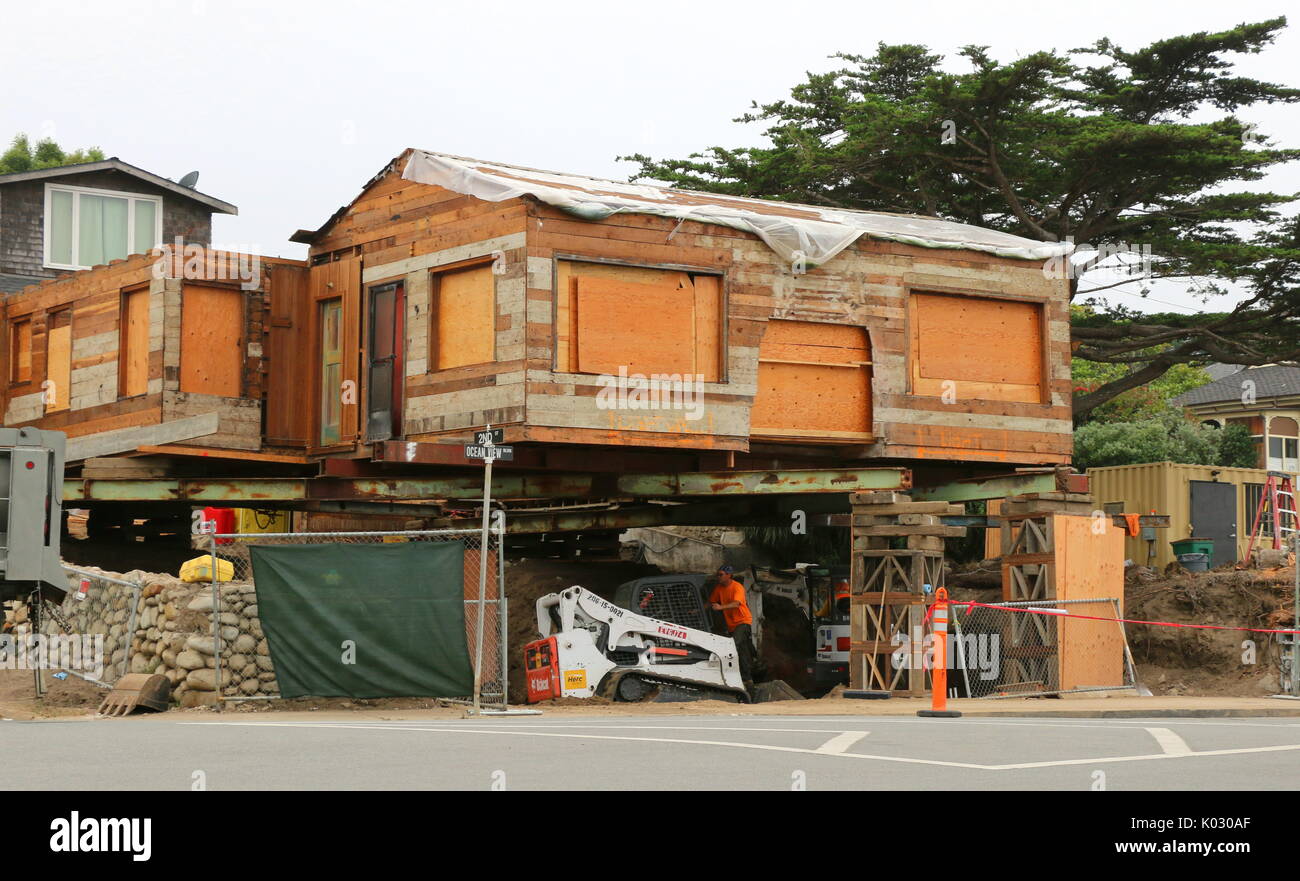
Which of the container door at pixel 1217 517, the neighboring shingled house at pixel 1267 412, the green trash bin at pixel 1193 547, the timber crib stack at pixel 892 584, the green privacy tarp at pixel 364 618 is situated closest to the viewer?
the green privacy tarp at pixel 364 618

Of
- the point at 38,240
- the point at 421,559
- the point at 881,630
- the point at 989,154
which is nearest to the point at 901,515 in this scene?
the point at 881,630

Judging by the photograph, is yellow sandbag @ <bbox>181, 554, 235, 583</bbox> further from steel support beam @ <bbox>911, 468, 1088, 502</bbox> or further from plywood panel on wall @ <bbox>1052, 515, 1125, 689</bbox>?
plywood panel on wall @ <bbox>1052, 515, 1125, 689</bbox>

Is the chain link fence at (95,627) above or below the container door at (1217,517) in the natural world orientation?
below

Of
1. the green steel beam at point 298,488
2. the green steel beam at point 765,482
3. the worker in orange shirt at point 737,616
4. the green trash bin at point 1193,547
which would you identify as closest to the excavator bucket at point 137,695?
the green steel beam at point 298,488

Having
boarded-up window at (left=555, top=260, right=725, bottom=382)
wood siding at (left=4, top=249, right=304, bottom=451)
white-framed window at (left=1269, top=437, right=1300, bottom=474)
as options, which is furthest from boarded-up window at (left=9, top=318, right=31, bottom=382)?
white-framed window at (left=1269, top=437, right=1300, bottom=474)

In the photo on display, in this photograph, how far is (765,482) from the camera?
2100 centimetres

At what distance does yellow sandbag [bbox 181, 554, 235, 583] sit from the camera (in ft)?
65.1

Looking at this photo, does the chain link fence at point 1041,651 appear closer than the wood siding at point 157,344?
No

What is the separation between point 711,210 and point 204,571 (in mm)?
7548

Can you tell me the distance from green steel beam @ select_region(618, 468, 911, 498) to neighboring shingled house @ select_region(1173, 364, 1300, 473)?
132ft

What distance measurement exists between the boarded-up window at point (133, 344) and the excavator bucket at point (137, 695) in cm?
401

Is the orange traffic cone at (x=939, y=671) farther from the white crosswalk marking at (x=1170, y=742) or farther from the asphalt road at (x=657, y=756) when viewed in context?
the white crosswalk marking at (x=1170, y=742)

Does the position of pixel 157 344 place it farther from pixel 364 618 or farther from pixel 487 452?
pixel 487 452

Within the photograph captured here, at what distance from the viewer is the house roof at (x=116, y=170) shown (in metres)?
34.0
